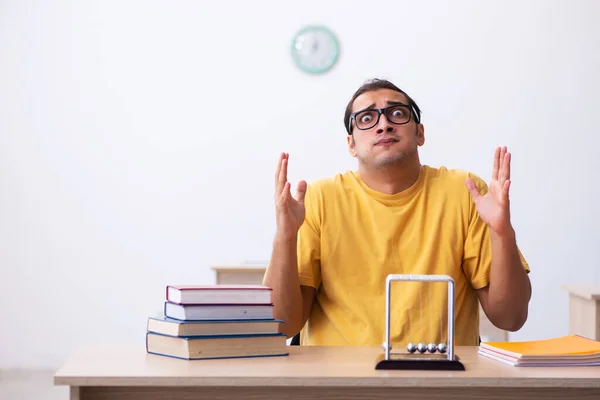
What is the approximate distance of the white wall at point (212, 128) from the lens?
16.7ft

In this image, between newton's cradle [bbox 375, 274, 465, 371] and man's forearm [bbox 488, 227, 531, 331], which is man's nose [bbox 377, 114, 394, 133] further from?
newton's cradle [bbox 375, 274, 465, 371]

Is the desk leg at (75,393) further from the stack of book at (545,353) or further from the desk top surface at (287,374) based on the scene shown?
the stack of book at (545,353)

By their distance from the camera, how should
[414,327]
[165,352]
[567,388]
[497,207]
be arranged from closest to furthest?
[567,388] → [165,352] → [497,207] → [414,327]

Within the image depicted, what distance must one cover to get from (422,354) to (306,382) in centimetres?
31

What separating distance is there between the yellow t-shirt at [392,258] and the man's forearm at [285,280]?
7 cm

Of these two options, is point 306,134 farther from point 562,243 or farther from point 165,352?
point 165,352

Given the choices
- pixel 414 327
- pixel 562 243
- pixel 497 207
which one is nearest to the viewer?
pixel 497 207

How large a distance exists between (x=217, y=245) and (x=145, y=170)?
0.64 m

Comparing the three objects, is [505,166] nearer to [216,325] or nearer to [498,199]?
[498,199]

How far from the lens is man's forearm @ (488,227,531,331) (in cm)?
198

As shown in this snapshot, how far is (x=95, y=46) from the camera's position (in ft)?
16.9

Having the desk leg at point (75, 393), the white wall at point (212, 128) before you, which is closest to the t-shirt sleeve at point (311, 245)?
the desk leg at point (75, 393)

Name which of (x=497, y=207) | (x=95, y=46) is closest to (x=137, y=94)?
(x=95, y=46)

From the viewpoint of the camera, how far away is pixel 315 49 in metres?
5.11
